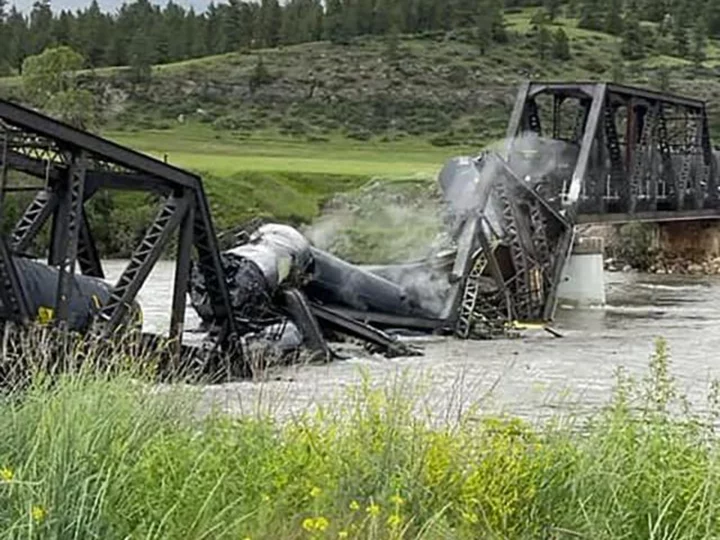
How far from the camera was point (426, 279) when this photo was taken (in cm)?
3969

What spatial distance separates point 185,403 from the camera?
1124cm

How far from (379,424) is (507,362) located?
70.5 ft

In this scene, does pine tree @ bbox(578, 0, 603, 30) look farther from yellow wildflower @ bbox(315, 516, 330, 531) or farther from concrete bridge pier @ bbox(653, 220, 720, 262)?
yellow wildflower @ bbox(315, 516, 330, 531)

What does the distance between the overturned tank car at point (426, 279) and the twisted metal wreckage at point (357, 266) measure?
45 millimetres

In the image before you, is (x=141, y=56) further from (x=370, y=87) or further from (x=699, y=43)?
(x=699, y=43)

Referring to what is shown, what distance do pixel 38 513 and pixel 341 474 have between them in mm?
2309

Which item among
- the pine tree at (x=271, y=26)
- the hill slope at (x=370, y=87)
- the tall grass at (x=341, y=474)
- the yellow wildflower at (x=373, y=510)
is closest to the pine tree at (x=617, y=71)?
the hill slope at (x=370, y=87)

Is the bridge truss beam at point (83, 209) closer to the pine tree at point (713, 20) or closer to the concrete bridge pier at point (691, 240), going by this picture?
the concrete bridge pier at point (691, 240)

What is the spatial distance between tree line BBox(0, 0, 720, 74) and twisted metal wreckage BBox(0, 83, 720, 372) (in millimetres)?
92412

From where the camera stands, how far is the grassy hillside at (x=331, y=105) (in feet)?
242

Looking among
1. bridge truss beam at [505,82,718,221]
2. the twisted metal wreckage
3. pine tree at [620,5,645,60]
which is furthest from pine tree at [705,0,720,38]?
bridge truss beam at [505,82,718,221]

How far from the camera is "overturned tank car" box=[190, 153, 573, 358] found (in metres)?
29.4

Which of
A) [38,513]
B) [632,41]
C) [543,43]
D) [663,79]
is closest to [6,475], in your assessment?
[38,513]

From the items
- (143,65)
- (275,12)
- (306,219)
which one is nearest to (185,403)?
(306,219)
